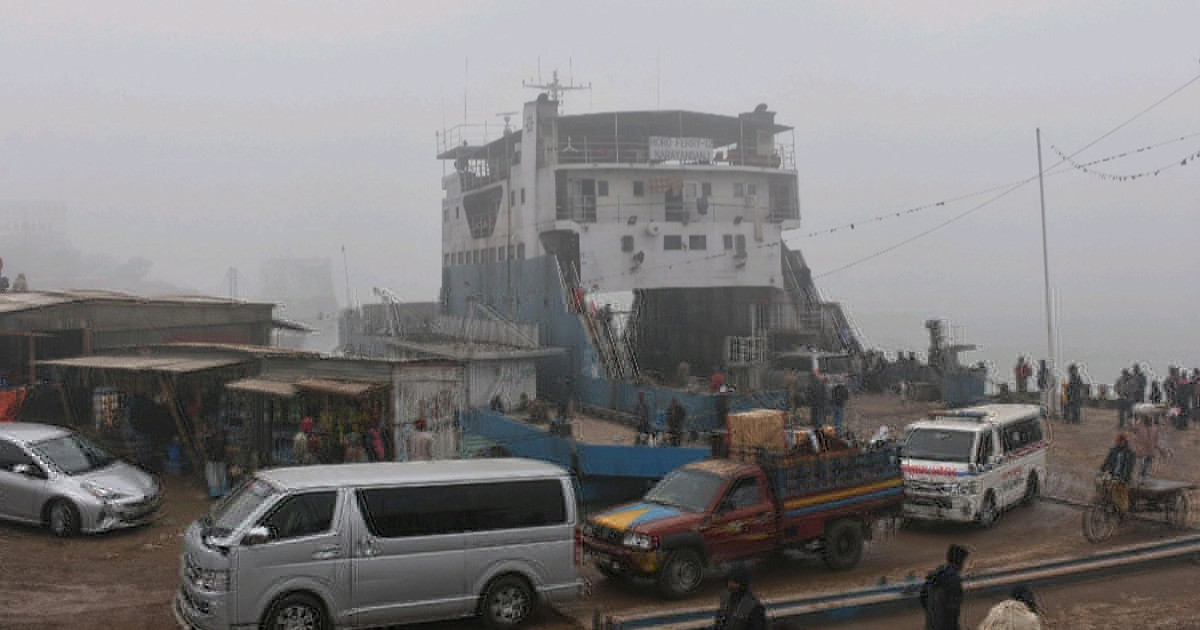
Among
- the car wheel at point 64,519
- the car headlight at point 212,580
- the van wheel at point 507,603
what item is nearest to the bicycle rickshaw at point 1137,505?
the van wheel at point 507,603

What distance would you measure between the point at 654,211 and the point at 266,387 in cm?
1672

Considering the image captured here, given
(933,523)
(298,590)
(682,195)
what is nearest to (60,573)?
(298,590)

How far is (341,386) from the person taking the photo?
15031mm

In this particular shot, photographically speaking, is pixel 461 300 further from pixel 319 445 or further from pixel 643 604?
pixel 643 604

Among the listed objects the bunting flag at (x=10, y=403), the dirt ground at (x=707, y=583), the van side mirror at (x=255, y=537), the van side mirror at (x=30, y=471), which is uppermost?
the bunting flag at (x=10, y=403)

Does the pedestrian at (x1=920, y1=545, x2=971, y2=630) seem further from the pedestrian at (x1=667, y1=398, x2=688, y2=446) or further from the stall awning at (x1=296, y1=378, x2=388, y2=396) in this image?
the pedestrian at (x1=667, y1=398, x2=688, y2=446)

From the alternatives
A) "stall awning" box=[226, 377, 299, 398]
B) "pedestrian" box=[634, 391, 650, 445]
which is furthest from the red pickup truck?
"stall awning" box=[226, 377, 299, 398]

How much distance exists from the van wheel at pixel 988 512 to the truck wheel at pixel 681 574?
564 centimetres

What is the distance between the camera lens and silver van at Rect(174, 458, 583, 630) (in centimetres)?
782

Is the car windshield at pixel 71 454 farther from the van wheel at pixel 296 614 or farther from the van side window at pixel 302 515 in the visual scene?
the van wheel at pixel 296 614

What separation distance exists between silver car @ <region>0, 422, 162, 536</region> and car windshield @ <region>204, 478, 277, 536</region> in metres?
4.37

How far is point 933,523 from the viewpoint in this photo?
14227 mm

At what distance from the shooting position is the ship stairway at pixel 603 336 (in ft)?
80.8

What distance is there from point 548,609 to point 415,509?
1988 millimetres
